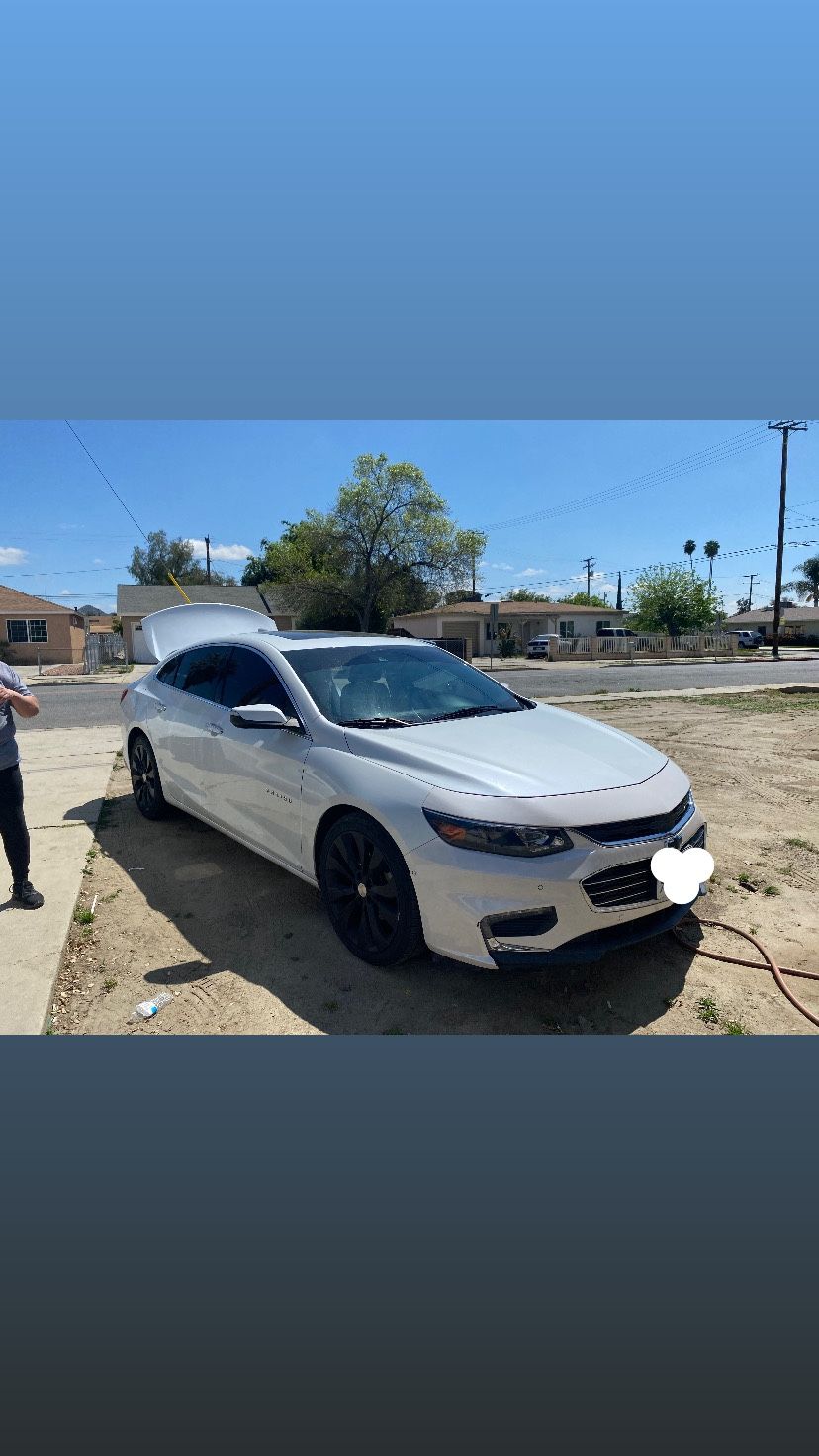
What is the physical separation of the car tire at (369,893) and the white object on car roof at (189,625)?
9.24 ft

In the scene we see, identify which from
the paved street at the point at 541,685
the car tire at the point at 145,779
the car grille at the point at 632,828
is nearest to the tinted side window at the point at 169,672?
the car tire at the point at 145,779

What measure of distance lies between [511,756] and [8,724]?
2718 mm

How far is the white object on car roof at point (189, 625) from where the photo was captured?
19.6ft

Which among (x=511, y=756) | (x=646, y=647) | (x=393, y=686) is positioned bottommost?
(x=511, y=756)

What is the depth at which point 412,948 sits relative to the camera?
316 cm

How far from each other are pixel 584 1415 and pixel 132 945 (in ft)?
9.15

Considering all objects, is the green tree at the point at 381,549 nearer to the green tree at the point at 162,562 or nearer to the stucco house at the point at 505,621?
the stucco house at the point at 505,621

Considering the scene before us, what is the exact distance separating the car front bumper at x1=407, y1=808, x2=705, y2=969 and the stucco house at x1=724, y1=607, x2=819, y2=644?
222 feet

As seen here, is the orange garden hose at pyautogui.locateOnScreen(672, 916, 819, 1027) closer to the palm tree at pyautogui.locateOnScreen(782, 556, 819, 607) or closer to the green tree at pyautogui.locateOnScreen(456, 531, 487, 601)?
the green tree at pyautogui.locateOnScreen(456, 531, 487, 601)

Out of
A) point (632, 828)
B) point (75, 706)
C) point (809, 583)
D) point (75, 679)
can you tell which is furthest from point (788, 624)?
point (632, 828)

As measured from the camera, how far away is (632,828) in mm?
3047

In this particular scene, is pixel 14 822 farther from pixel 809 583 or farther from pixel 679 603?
pixel 809 583

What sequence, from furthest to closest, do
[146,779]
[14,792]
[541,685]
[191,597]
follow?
[191,597] < [541,685] < [146,779] < [14,792]

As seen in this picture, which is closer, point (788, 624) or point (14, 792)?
point (14, 792)
